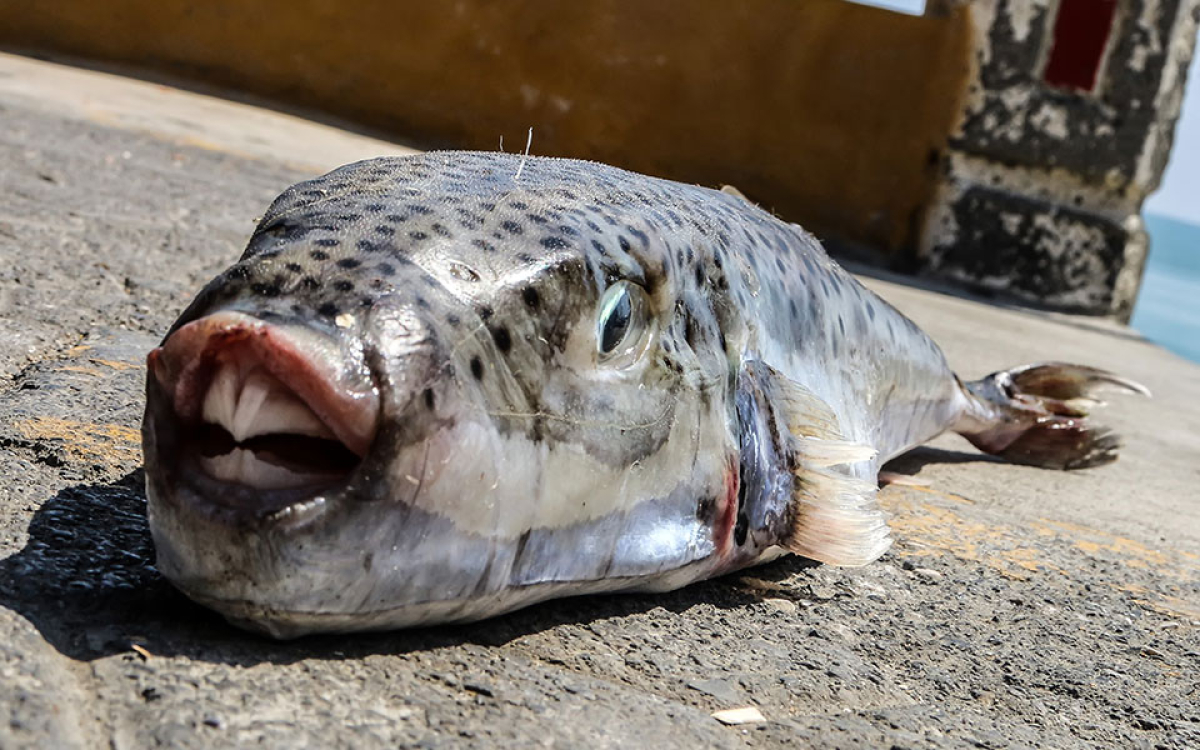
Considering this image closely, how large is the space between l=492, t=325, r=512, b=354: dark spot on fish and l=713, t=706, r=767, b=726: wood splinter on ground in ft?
1.78

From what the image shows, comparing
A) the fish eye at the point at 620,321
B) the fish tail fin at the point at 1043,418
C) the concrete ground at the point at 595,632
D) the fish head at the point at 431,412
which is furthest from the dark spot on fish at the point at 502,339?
the fish tail fin at the point at 1043,418

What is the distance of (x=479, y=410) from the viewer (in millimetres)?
1586

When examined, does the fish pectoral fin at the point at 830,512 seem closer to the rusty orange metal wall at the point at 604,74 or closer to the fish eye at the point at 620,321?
the fish eye at the point at 620,321

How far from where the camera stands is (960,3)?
25.7 feet

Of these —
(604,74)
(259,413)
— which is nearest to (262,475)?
(259,413)

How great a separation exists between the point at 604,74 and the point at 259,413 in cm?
747

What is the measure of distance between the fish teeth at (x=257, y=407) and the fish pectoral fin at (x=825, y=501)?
0.88 metres

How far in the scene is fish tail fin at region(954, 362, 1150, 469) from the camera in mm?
3627

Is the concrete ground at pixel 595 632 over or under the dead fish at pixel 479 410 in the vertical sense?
under

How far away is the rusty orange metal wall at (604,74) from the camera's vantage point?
27.5 ft

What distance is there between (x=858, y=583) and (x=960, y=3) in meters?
6.35

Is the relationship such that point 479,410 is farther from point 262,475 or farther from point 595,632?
point 595,632

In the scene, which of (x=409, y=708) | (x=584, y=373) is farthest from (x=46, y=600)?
(x=584, y=373)

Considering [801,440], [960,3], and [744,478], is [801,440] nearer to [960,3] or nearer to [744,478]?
[744,478]
